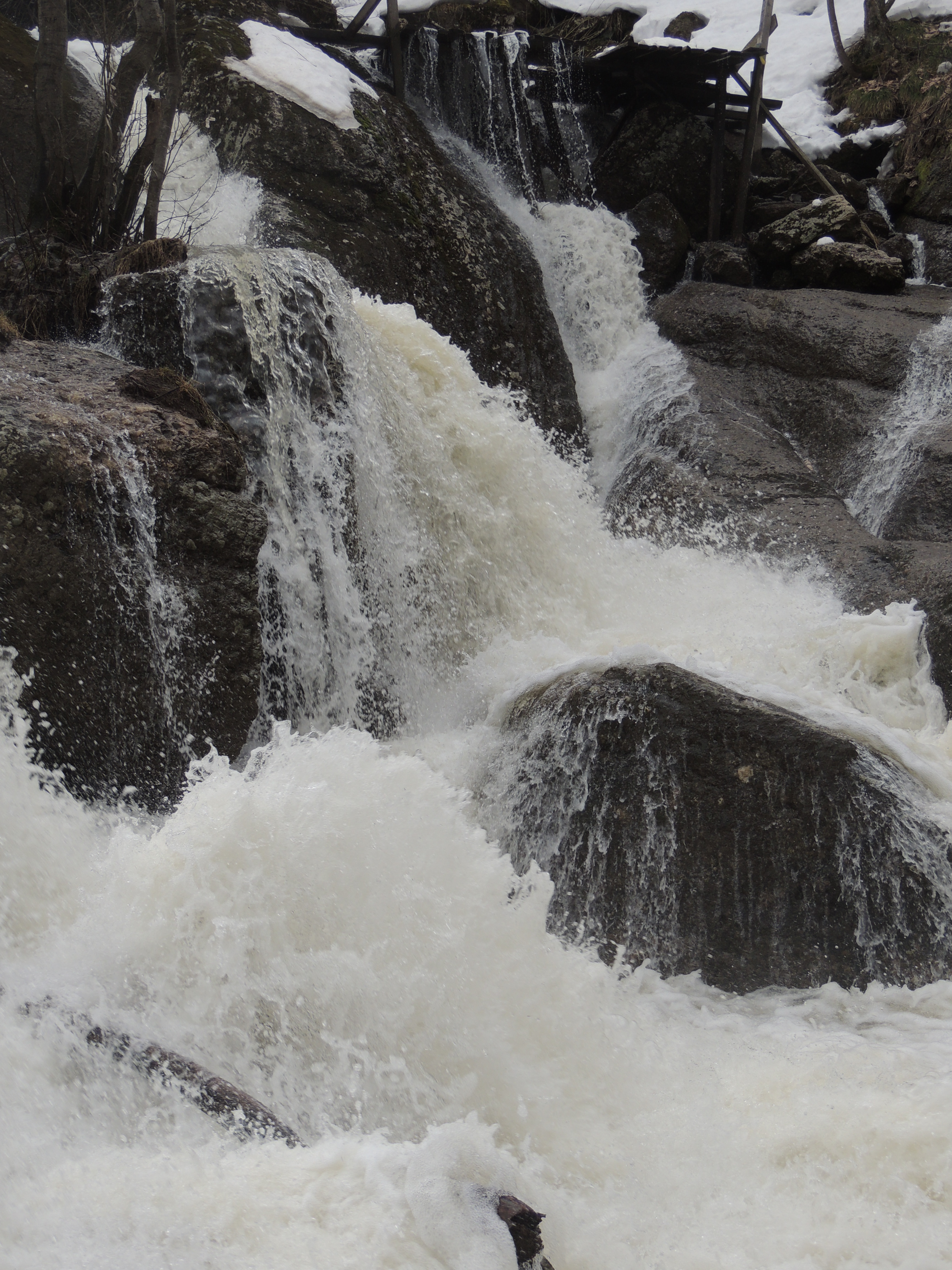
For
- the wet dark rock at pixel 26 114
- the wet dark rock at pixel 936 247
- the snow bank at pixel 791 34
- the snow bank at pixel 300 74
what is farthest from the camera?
the snow bank at pixel 791 34

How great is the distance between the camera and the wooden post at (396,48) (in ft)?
29.3

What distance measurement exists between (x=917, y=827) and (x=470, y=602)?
8.43ft

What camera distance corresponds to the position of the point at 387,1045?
2.75 meters

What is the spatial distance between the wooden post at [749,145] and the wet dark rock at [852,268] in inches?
50.4

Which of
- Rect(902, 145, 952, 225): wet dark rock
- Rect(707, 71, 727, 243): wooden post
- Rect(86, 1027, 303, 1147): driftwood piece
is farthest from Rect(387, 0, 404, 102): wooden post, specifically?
Rect(86, 1027, 303, 1147): driftwood piece

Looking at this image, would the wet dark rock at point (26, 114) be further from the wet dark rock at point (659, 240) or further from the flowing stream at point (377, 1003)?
the wet dark rock at point (659, 240)

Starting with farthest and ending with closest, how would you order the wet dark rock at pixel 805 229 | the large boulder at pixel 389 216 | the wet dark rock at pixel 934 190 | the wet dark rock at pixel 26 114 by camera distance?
1. the wet dark rock at pixel 934 190
2. the wet dark rock at pixel 805 229
3. the large boulder at pixel 389 216
4. the wet dark rock at pixel 26 114

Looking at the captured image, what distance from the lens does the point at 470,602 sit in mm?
5605

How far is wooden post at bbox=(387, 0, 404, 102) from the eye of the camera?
351 inches

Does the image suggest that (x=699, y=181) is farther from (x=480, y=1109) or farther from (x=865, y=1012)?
(x=480, y=1109)

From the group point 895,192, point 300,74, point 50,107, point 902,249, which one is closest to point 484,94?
point 300,74

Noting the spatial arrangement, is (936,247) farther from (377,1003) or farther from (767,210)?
(377,1003)

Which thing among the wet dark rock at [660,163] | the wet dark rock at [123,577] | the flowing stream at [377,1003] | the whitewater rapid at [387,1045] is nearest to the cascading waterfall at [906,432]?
the flowing stream at [377,1003]

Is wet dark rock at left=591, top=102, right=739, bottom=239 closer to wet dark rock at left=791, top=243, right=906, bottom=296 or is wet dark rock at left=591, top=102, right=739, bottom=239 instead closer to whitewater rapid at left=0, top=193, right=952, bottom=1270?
wet dark rock at left=791, top=243, right=906, bottom=296
